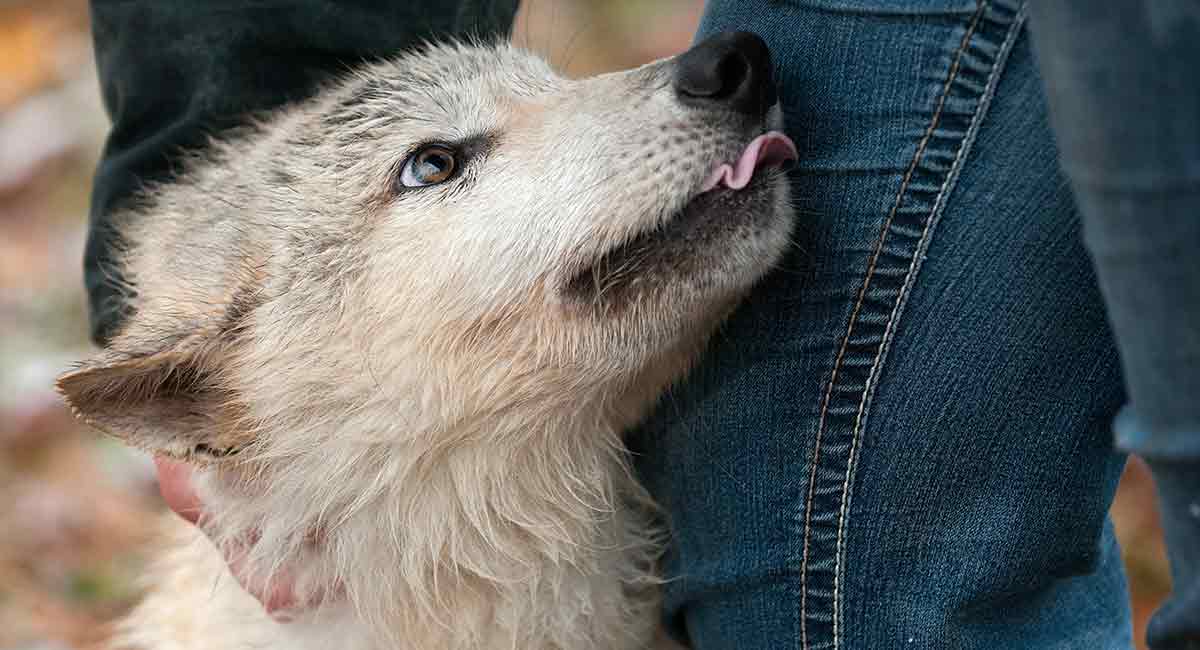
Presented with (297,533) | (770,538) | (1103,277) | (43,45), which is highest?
(1103,277)

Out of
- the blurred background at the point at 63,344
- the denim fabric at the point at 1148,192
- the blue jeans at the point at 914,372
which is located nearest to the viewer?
the denim fabric at the point at 1148,192

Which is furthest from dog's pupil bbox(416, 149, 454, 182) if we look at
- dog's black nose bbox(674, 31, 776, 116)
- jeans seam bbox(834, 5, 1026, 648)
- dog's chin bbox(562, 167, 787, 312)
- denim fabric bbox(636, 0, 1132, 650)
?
jeans seam bbox(834, 5, 1026, 648)

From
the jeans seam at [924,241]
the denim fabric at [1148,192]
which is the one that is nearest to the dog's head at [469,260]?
the jeans seam at [924,241]

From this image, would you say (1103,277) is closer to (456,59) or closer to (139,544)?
(456,59)

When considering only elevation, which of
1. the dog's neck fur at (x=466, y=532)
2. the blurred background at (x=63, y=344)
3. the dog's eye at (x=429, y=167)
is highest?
the dog's eye at (x=429, y=167)

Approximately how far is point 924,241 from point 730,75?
45cm

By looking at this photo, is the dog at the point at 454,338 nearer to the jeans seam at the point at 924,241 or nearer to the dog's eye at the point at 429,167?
the dog's eye at the point at 429,167

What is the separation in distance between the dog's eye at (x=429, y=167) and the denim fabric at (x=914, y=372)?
629mm

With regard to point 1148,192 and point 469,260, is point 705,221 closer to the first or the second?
point 469,260

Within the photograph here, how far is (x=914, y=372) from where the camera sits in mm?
2107

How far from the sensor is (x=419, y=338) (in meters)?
2.36

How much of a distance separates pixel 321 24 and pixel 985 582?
6.51ft

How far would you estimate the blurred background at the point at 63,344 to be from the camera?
16.2ft

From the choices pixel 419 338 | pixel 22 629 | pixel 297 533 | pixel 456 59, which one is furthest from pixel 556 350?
pixel 22 629
